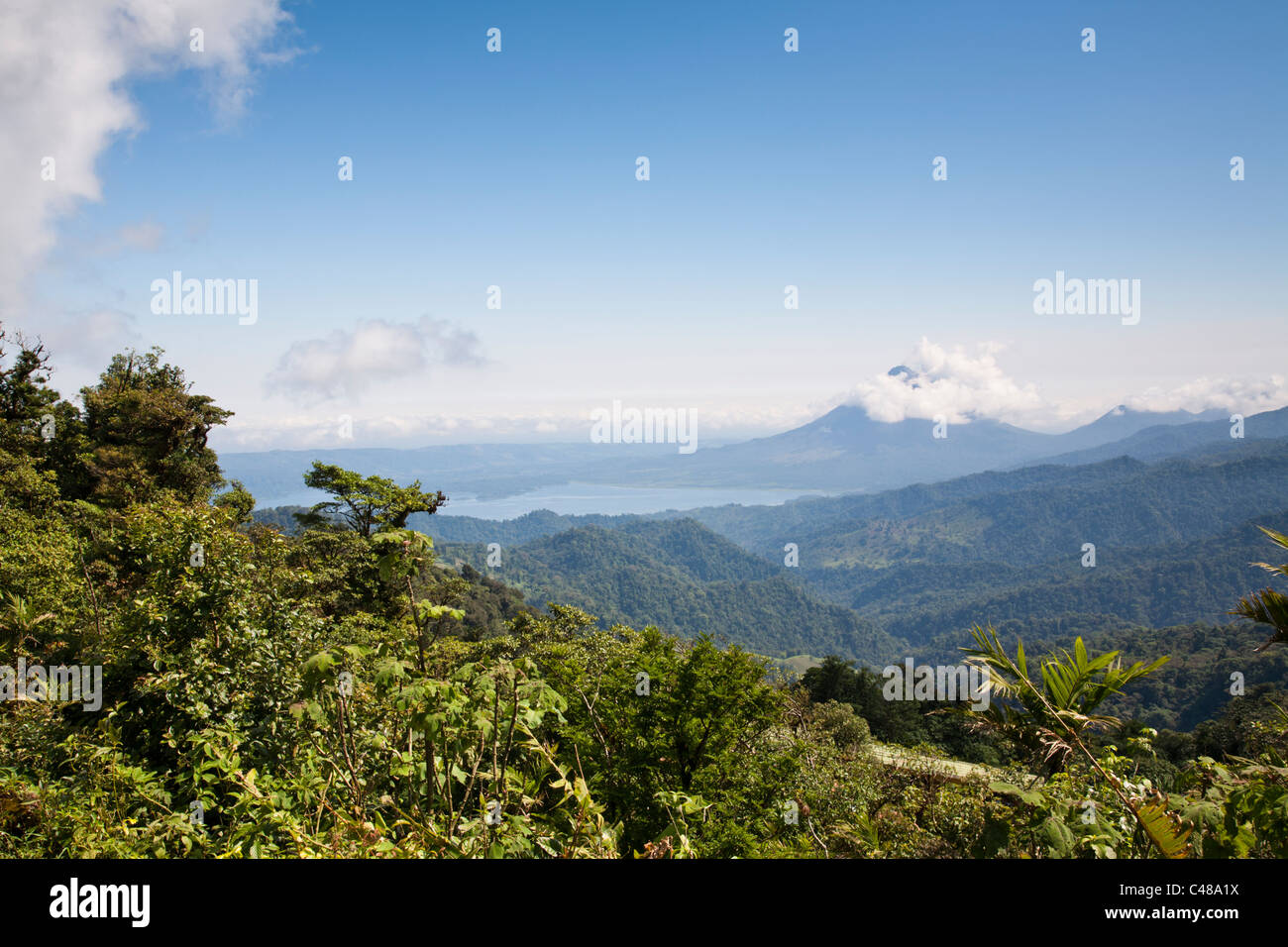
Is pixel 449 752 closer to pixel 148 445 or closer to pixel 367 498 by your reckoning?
pixel 367 498

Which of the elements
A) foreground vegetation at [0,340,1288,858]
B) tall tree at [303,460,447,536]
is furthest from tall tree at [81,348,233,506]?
foreground vegetation at [0,340,1288,858]

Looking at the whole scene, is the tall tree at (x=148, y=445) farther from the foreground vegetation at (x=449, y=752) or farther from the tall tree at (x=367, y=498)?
the foreground vegetation at (x=449, y=752)

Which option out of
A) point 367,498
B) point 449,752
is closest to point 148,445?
point 367,498

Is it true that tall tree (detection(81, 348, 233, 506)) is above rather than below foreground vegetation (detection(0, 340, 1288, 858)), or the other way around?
above

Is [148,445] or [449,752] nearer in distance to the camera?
[449,752]

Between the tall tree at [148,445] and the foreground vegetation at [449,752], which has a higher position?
the tall tree at [148,445]

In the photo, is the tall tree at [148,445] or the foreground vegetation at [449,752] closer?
the foreground vegetation at [449,752]

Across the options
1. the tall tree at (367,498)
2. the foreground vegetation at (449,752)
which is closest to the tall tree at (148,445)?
the tall tree at (367,498)

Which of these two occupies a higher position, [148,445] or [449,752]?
[148,445]

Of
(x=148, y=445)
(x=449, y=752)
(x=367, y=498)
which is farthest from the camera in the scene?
(x=148, y=445)

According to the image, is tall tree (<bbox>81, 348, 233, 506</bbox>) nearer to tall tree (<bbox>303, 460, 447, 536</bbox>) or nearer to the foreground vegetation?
tall tree (<bbox>303, 460, 447, 536</bbox>)

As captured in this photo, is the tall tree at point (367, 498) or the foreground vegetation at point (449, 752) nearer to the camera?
→ the foreground vegetation at point (449, 752)

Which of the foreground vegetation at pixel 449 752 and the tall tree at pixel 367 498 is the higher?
the tall tree at pixel 367 498
